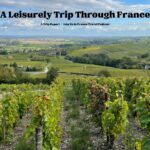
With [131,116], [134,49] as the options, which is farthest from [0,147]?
[134,49]

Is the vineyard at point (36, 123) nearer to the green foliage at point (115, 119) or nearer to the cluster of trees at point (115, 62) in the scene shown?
the green foliage at point (115, 119)

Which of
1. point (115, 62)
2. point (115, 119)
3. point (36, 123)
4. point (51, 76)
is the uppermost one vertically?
point (36, 123)

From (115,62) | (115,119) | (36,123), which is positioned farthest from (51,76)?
(36,123)

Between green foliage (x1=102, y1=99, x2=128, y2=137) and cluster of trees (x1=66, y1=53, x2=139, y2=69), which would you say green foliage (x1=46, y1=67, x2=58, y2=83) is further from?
green foliage (x1=102, y1=99, x2=128, y2=137)

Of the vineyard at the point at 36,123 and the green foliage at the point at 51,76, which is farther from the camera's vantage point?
the green foliage at the point at 51,76

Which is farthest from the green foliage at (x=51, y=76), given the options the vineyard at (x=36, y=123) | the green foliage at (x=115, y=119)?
the green foliage at (x=115, y=119)

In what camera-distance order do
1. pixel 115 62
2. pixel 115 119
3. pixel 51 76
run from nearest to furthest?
pixel 115 119
pixel 51 76
pixel 115 62

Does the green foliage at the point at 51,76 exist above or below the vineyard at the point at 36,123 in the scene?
below

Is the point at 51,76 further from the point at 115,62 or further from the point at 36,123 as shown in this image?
the point at 36,123

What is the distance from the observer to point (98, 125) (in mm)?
22781

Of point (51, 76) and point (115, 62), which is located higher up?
point (115, 62)

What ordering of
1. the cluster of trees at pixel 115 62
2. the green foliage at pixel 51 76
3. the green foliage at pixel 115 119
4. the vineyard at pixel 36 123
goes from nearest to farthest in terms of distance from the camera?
the vineyard at pixel 36 123 < the green foliage at pixel 115 119 < the green foliage at pixel 51 76 < the cluster of trees at pixel 115 62

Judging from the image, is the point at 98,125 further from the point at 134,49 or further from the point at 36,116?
the point at 134,49

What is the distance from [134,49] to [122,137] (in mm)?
172729
